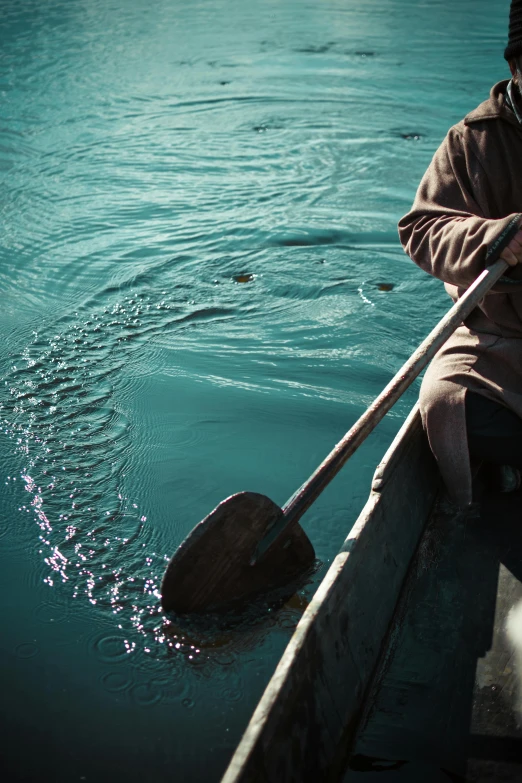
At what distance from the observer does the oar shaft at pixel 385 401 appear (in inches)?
97.8

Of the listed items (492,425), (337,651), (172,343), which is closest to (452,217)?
(492,425)

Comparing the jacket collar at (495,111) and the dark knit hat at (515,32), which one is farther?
the jacket collar at (495,111)

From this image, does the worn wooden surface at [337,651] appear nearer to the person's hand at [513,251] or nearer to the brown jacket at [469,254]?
the brown jacket at [469,254]

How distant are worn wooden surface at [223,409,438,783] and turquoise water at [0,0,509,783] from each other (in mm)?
499

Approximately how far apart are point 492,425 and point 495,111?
40.8 inches

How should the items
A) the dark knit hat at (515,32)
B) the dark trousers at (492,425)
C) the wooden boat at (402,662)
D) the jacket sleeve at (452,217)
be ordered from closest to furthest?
the wooden boat at (402,662)
the dark knit hat at (515,32)
the jacket sleeve at (452,217)
the dark trousers at (492,425)

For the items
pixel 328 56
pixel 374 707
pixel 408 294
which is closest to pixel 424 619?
pixel 374 707

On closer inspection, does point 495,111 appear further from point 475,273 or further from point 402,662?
point 402,662

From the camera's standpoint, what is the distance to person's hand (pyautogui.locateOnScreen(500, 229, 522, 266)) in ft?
8.13

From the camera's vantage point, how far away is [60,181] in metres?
7.52

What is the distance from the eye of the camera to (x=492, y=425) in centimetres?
269

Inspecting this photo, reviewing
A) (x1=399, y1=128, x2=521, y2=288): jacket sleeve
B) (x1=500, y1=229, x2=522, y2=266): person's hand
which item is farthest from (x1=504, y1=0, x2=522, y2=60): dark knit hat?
(x1=500, y1=229, x2=522, y2=266): person's hand

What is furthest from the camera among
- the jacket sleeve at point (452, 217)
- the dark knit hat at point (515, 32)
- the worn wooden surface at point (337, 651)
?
the jacket sleeve at point (452, 217)

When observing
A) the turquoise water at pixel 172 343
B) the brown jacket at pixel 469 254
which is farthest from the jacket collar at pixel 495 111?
the turquoise water at pixel 172 343
